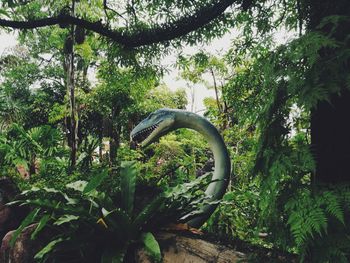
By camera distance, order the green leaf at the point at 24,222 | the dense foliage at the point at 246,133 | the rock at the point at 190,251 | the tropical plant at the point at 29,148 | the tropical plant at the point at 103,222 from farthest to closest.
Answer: the tropical plant at the point at 29,148
the green leaf at the point at 24,222
the tropical plant at the point at 103,222
the rock at the point at 190,251
the dense foliage at the point at 246,133

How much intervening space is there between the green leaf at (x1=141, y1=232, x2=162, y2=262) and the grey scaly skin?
76 cm

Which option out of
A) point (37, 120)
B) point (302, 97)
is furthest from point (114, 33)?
point (37, 120)

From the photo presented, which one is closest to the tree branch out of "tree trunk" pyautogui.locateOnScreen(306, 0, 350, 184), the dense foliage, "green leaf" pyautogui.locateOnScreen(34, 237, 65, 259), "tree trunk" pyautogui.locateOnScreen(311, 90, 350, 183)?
the dense foliage

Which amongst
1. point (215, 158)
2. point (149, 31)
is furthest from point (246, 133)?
point (149, 31)

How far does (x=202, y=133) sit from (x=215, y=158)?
0.95ft

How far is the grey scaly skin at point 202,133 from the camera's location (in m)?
3.07

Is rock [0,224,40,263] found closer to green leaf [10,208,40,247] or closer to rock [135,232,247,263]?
green leaf [10,208,40,247]

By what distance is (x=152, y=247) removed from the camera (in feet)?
7.18

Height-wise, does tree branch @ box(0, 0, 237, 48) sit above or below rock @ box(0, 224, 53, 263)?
above

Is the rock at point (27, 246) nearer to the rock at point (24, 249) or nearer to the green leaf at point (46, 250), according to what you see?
the rock at point (24, 249)

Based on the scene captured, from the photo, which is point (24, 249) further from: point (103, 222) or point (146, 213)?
point (146, 213)

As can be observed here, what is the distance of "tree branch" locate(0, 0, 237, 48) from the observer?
8.19 feet

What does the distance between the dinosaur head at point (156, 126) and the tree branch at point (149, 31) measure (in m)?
0.88

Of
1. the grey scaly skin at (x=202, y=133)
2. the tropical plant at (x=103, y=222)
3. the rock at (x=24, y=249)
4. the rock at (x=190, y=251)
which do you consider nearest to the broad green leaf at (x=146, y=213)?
the tropical plant at (x=103, y=222)
